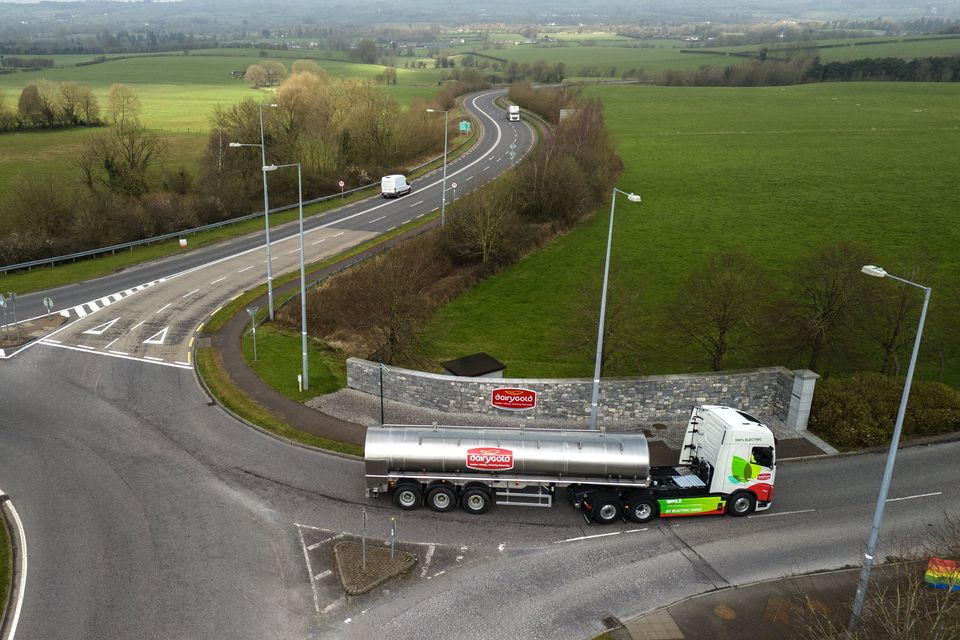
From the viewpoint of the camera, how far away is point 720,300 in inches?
1257

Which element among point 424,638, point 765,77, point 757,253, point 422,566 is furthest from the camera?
point 765,77

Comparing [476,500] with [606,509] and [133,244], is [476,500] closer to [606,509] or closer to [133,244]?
[606,509]

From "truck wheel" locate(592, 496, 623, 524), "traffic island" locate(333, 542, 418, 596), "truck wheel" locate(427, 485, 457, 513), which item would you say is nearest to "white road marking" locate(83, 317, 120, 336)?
"traffic island" locate(333, 542, 418, 596)

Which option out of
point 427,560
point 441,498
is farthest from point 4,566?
point 441,498

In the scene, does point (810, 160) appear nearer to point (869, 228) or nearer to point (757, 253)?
point (869, 228)

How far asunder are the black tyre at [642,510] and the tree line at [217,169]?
31.0 meters

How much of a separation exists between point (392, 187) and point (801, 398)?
49305mm

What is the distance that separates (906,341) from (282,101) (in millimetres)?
63072

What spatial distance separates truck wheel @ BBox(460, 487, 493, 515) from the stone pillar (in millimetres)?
14077

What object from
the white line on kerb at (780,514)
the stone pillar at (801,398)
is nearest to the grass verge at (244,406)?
the white line on kerb at (780,514)

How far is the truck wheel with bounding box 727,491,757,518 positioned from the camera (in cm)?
2227

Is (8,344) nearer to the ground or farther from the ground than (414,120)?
nearer to the ground

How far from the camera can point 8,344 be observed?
34.6 meters

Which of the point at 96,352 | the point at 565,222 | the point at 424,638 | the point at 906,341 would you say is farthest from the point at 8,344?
the point at 906,341
